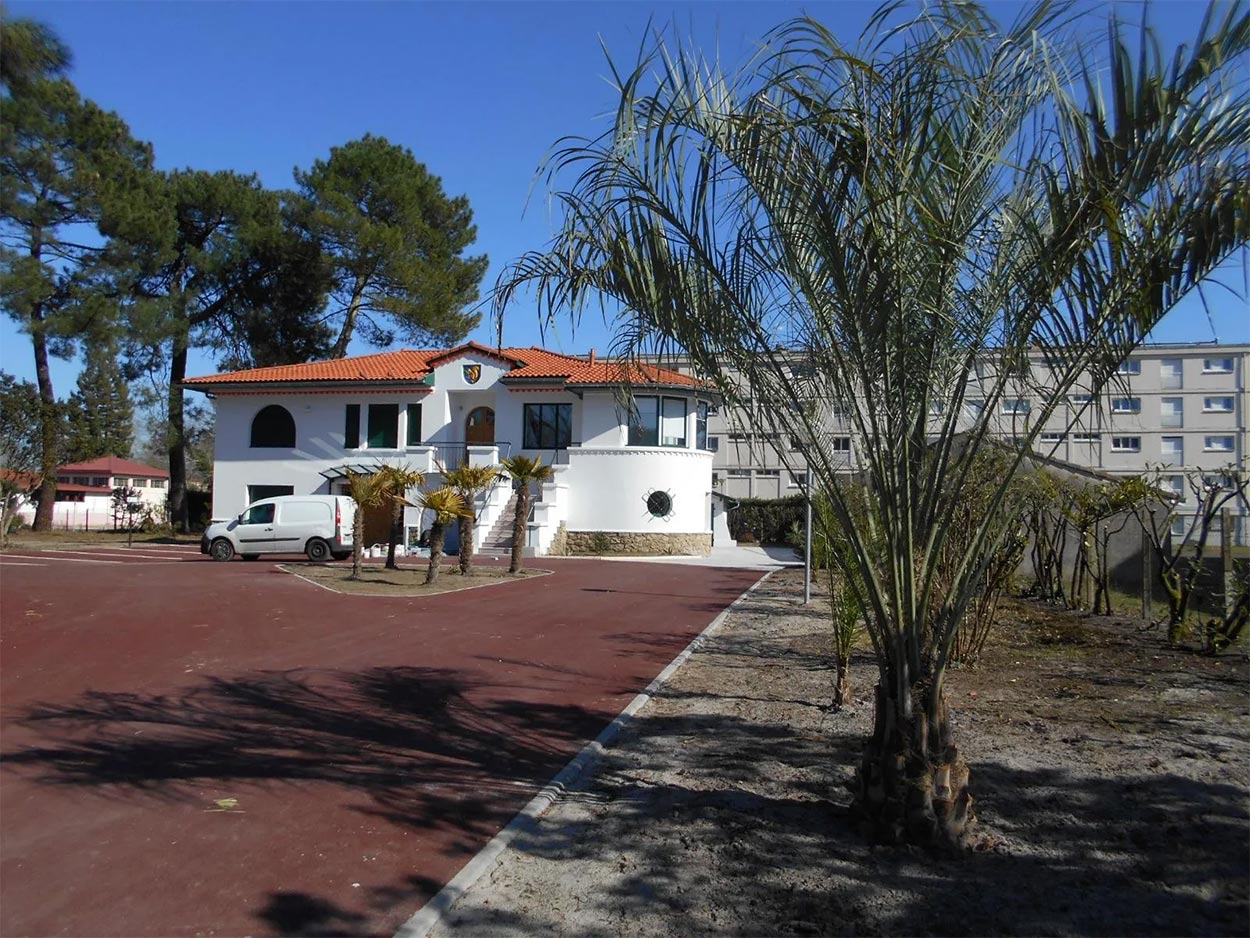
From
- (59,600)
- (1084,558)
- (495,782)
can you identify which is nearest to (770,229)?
(495,782)

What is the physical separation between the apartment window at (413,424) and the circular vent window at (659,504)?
349 inches

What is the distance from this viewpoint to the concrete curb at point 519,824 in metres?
3.84

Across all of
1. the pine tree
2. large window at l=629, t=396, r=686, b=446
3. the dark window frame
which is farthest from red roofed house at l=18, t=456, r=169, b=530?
large window at l=629, t=396, r=686, b=446

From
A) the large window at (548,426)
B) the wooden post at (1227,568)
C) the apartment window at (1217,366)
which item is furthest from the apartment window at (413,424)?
the apartment window at (1217,366)

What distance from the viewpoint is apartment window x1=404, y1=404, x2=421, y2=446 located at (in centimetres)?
3250

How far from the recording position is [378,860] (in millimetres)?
4484

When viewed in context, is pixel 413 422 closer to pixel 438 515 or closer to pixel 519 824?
pixel 438 515

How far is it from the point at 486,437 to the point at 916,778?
29220 mm

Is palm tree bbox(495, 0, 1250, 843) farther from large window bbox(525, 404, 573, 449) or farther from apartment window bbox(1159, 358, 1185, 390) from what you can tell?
apartment window bbox(1159, 358, 1185, 390)

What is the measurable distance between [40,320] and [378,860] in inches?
1454

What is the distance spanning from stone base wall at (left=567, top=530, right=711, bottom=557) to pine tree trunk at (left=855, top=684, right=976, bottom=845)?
24.7m

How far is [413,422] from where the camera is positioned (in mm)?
32594

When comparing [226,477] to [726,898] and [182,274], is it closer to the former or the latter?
[182,274]

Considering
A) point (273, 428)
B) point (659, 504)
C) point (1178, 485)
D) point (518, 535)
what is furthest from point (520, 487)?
point (273, 428)
